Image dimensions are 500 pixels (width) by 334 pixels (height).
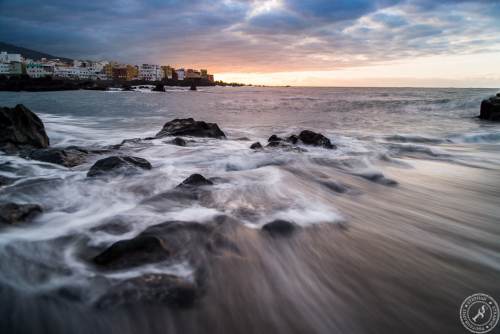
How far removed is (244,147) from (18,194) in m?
5.23

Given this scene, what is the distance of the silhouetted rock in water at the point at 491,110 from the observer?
16.3 metres

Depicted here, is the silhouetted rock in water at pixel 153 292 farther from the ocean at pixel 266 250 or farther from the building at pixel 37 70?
the building at pixel 37 70

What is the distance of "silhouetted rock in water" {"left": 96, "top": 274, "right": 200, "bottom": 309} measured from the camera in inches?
81.5

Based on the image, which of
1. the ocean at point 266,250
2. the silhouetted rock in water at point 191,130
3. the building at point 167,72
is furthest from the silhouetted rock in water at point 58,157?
the building at point 167,72

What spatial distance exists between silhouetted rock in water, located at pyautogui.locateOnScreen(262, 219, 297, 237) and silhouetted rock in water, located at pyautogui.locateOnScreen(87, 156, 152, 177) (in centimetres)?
293

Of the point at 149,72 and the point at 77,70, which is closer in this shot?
the point at 77,70

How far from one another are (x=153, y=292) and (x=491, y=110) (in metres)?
20.5

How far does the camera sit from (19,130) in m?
7.11

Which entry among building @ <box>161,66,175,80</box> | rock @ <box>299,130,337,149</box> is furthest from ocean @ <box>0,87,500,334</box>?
building @ <box>161,66,175,80</box>

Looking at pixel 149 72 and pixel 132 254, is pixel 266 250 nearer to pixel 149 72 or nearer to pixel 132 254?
pixel 132 254

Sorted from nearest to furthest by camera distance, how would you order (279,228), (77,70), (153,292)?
(153,292) → (279,228) → (77,70)

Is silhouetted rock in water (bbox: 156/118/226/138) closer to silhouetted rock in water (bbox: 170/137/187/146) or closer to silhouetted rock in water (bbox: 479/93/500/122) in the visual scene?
silhouetted rock in water (bbox: 170/137/187/146)

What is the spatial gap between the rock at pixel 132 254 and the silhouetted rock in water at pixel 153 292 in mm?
189

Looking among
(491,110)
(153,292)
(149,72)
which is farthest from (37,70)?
(153,292)
